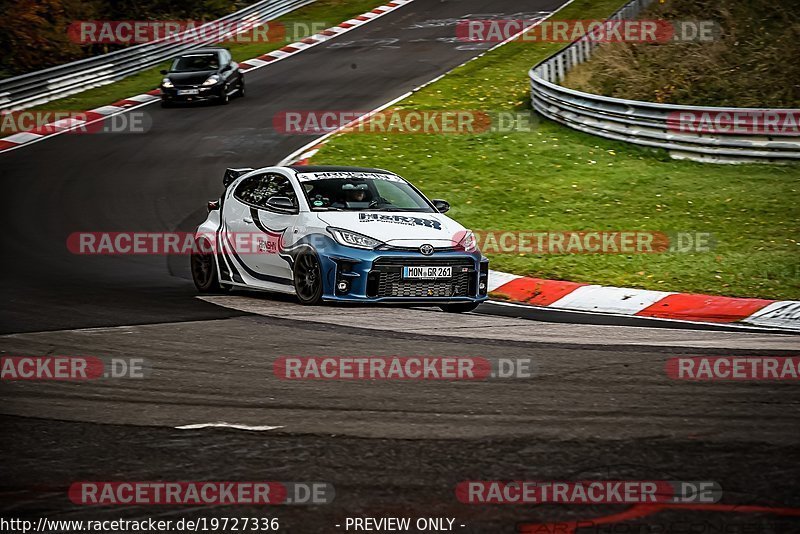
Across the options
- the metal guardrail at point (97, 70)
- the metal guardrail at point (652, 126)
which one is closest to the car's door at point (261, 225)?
the metal guardrail at point (652, 126)

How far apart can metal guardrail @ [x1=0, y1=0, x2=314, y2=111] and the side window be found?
18218mm

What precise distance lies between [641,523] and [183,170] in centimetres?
1873

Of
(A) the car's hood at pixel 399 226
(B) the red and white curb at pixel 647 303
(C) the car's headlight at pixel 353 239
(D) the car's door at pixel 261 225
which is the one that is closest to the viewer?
(C) the car's headlight at pixel 353 239

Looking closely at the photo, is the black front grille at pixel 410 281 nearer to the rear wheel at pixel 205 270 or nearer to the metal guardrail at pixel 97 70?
the rear wheel at pixel 205 270

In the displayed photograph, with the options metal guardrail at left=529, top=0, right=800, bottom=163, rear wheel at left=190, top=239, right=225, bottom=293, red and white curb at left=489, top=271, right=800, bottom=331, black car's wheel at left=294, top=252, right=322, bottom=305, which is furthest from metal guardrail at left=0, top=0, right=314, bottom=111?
black car's wheel at left=294, top=252, right=322, bottom=305

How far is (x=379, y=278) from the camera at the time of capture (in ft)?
35.2

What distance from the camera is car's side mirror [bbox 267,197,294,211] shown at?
1168 cm

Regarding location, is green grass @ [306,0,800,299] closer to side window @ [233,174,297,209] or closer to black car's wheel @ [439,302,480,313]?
black car's wheel @ [439,302,480,313]

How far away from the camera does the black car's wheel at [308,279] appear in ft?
35.9

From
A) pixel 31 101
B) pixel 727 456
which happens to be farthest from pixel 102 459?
pixel 31 101

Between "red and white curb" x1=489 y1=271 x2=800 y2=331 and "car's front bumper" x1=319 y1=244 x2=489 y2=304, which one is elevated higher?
"car's front bumper" x1=319 y1=244 x2=489 y2=304

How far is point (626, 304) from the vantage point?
484 inches

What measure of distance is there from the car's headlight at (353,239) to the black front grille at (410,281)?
0.73 ft

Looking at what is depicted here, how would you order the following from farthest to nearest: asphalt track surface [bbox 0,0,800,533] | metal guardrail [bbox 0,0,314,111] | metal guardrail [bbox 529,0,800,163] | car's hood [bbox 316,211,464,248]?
metal guardrail [bbox 0,0,314,111] < metal guardrail [bbox 529,0,800,163] < car's hood [bbox 316,211,464,248] < asphalt track surface [bbox 0,0,800,533]
